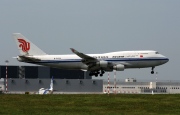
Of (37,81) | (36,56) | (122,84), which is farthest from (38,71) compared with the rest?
(36,56)

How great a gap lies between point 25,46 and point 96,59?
13569 millimetres

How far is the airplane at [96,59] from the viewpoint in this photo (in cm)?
8425

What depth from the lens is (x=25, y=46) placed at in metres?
89.8

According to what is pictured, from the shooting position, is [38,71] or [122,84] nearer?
[38,71]

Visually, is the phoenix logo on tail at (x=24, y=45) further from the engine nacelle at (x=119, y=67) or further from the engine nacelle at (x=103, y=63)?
the engine nacelle at (x=119, y=67)

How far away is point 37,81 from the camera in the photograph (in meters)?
130
